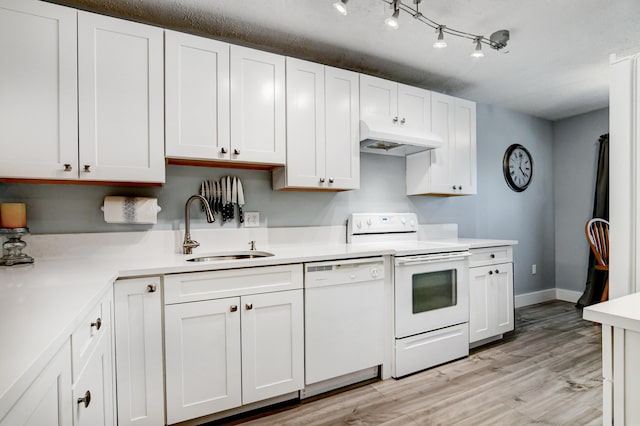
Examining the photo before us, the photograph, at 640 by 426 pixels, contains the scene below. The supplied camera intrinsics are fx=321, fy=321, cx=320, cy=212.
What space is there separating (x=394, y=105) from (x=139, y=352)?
8.09 ft

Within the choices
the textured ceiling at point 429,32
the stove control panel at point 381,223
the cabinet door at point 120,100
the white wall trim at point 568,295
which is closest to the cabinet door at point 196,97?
the cabinet door at point 120,100

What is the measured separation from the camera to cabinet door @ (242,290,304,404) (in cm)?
Answer: 183

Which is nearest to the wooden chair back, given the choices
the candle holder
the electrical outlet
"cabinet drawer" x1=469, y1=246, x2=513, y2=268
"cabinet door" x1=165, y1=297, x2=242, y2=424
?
"cabinet drawer" x1=469, y1=246, x2=513, y2=268

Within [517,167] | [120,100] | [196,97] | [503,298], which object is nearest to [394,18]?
[196,97]

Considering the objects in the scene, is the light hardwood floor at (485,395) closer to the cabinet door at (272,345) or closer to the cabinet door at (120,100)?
the cabinet door at (272,345)

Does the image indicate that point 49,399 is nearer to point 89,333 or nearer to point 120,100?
point 89,333

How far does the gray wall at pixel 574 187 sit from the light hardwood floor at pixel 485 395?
5.74 feet

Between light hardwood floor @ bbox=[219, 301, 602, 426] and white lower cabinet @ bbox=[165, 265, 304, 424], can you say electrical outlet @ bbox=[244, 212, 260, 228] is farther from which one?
light hardwood floor @ bbox=[219, 301, 602, 426]

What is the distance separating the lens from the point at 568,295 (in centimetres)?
428

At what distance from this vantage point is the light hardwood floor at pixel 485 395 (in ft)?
6.11

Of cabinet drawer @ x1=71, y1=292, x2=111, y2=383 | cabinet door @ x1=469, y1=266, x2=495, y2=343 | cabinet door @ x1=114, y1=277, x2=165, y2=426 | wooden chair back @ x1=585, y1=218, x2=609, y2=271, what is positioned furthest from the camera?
wooden chair back @ x1=585, y1=218, x2=609, y2=271

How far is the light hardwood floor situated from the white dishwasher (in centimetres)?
20

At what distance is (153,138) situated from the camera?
73.9 inches

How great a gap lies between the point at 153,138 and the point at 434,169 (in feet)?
7.58
